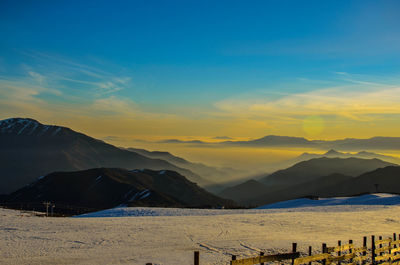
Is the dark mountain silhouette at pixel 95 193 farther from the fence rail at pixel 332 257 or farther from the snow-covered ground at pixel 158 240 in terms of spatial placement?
the fence rail at pixel 332 257

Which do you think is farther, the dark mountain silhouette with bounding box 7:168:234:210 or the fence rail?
the dark mountain silhouette with bounding box 7:168:234:210

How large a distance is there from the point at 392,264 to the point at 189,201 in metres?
166

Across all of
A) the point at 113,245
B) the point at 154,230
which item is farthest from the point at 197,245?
the point at 154,230

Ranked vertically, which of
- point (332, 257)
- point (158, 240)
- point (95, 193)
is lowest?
point (95, 193)

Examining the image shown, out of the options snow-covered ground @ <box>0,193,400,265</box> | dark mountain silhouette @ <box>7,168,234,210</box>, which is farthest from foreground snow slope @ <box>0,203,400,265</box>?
dark mountain silhouette @ <box>7,168,234,210</box>

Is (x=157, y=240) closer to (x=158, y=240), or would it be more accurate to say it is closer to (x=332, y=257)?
(x=158, y=240)

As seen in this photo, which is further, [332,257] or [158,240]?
[158,240]

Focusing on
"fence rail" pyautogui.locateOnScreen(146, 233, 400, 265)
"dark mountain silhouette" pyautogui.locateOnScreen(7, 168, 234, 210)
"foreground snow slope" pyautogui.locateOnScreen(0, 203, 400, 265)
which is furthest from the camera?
"dark mountain silhouette" pyautogui.locateOnScreen(7, 168, 234, 210)

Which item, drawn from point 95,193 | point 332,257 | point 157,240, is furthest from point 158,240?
point 95,193

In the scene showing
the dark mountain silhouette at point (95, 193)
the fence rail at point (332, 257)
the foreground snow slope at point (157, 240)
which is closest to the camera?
the fence rail at point (332, 257)

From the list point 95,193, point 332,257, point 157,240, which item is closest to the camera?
point 332,257

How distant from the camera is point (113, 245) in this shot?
76.2ft

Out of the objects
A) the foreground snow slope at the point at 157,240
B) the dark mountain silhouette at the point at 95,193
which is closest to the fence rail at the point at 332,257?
the foreground snow slope at the point at 157,240

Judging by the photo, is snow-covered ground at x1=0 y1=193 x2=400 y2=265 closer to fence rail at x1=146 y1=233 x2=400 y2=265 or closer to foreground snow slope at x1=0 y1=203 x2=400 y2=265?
foreground snow slope at x1=0 y1=203 x2=400 y2=265
